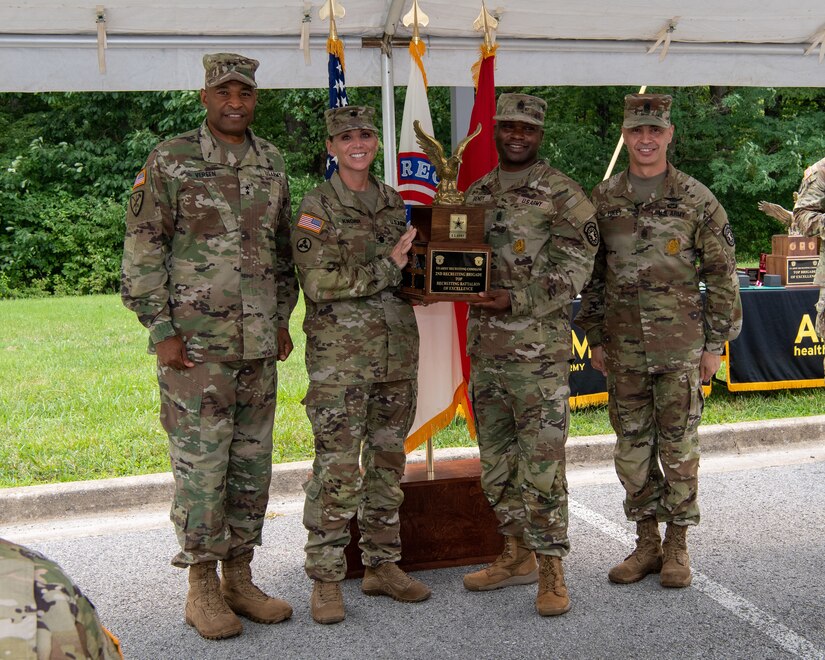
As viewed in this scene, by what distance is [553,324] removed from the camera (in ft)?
11.9

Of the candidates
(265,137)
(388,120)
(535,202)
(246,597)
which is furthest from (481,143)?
(265,137)

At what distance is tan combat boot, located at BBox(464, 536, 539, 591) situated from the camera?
379cm

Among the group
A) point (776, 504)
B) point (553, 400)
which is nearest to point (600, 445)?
point (776, 504)

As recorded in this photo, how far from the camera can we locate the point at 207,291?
3346mm

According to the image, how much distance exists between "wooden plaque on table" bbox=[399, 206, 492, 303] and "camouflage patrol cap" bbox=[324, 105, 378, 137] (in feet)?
1.38

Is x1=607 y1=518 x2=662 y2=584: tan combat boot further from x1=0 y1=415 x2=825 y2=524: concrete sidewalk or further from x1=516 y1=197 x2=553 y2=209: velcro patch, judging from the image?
x1=516 y1=197 x2=553 y2=209: velcro patch

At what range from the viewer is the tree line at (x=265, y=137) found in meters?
16.8

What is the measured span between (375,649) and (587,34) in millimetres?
3472

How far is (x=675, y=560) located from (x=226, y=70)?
2.77m

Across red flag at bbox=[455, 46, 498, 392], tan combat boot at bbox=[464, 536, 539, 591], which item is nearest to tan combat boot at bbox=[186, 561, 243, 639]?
tan combat boot at bbox=[464, 536, 539, 591]

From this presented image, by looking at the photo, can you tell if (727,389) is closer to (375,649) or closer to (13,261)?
(375,649)

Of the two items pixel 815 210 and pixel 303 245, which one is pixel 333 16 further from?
pixel 815 210

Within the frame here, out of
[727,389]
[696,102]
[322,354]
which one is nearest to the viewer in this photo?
[322,354]

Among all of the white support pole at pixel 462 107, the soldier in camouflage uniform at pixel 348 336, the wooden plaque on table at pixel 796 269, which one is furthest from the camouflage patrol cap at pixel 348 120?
the wooden plaque on table at pixel 796 269
